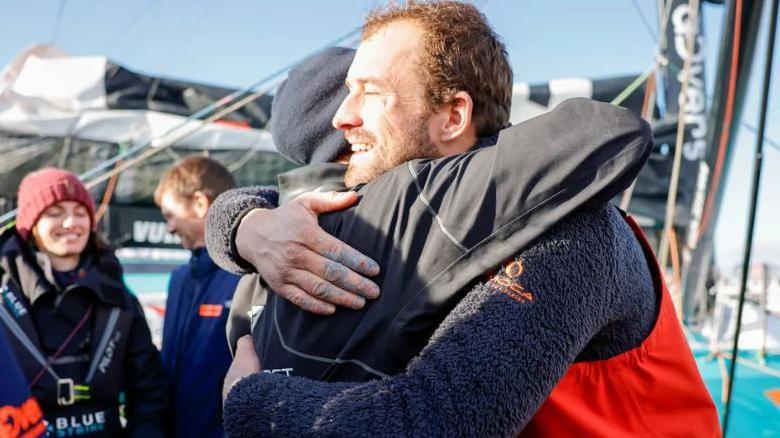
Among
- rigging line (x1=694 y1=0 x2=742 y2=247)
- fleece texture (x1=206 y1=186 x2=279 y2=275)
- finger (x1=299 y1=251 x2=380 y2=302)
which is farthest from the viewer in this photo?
rigging line (x1=694 y1=0 x2=742 y2=247)

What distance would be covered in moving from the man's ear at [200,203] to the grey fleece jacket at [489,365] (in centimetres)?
191

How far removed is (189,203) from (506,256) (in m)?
2.11

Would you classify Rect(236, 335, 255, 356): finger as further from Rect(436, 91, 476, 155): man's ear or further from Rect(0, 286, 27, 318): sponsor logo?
Rect(0, 286, 27, 318): sponsor logo

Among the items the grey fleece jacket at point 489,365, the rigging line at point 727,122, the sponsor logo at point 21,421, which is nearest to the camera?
the grey fleece jacket at point 489,365

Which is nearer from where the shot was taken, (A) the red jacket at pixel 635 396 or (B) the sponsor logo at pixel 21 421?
(A) the red jacket at pixel 635 396

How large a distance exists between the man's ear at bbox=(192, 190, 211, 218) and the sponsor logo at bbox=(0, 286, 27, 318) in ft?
2.42

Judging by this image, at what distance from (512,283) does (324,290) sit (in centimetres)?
26

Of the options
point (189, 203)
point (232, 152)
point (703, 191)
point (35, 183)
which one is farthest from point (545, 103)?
point (35, 183)

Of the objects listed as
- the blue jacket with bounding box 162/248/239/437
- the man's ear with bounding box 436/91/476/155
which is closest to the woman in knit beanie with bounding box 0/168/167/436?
the blue jacket with bounding box 162/248/239/437

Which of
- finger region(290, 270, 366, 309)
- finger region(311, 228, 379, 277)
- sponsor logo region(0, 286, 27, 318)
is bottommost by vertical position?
sponsor logo region(0, 286, 27, 318)

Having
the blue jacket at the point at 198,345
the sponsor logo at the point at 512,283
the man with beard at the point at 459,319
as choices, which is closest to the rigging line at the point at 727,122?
the blue jacket at the point at 198,345

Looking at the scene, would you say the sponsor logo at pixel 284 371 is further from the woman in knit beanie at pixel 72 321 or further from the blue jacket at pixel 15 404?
the woman in knit beanie at pixel 72 321

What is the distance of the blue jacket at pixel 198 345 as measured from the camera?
7.73 feet

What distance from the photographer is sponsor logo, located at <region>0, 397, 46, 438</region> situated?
1410mm
